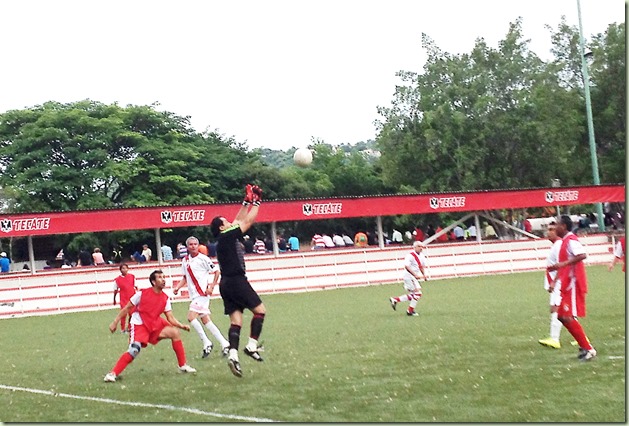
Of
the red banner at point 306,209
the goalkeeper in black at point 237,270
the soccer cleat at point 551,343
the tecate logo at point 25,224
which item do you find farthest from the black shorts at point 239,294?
the tecate logo at point 25,224

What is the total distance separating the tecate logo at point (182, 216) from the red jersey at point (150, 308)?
77.6 ft

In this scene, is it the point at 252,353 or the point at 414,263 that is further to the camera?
the point at 414,263

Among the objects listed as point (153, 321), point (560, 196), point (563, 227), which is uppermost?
point (560, 196)

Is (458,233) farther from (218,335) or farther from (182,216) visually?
(218,335)

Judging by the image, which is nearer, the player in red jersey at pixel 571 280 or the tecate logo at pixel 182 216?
the player in red jersey at pixel 571 280

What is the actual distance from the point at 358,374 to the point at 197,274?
5.72m

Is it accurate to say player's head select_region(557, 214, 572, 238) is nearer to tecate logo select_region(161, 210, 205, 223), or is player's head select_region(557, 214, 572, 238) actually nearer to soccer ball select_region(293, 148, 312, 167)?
soccer ball select_region(293, 148, 312, 167)

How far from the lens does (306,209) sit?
39.9 metres

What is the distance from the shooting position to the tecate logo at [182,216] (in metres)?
37.5

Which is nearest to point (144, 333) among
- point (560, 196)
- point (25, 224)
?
point (25, 224)

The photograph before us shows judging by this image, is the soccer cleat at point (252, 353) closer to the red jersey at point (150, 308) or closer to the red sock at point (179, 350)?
the red sock at point (179, 350)

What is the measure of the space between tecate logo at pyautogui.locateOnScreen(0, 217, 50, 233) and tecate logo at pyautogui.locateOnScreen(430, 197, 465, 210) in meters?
16.3

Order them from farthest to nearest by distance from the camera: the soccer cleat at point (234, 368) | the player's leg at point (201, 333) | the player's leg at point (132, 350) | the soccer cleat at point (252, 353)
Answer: the player's leg at point (201, 333)
the player's leg at point (132, 350)
the soccer cleat at point (252, 353)
the soccer cleat at point (234, 368)

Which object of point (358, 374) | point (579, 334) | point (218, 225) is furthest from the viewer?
point (218, 225)
